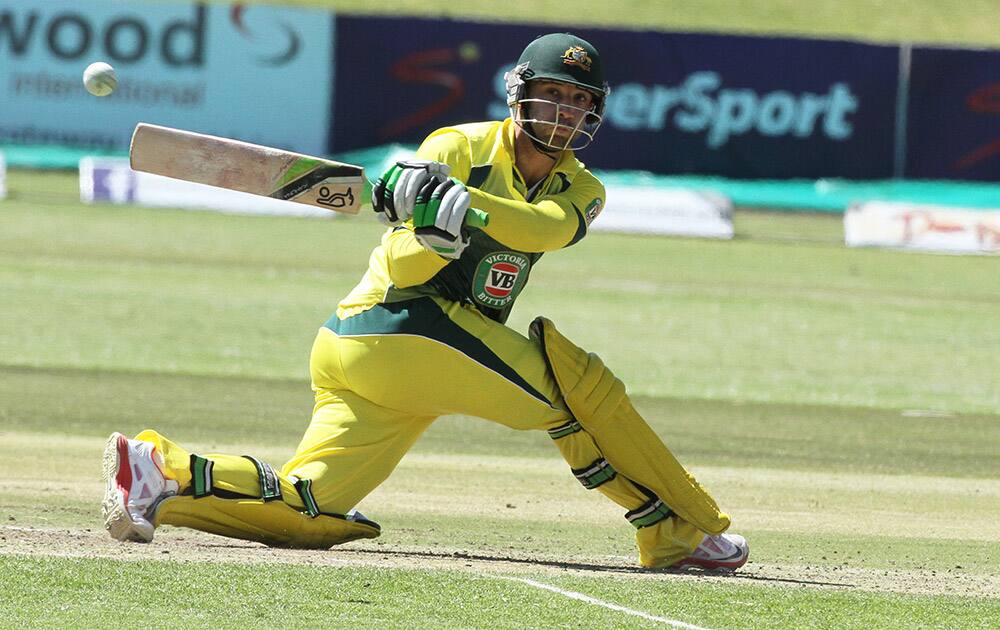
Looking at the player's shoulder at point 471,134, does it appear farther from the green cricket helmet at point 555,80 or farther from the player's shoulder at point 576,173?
the player's shoulder at point 576,173

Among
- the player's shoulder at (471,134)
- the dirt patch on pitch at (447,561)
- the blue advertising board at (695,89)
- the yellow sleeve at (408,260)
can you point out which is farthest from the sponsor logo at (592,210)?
the blue advertising board at (695,89)

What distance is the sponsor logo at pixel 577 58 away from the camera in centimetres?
590

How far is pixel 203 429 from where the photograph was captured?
9539mm

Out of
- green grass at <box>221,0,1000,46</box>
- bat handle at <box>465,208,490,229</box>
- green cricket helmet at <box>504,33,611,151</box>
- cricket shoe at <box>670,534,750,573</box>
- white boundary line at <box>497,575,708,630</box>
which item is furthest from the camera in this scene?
green grass at <box>221,0,1000,46</box>

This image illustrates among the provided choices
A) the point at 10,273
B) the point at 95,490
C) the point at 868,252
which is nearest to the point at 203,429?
the point at 95,490

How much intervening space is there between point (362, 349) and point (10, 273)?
1150 cm

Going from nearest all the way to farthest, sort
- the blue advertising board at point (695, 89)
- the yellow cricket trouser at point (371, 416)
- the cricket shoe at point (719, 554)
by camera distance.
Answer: the yellow cricket trouser at point (371, 416) < the cricket shoe at point (719, 554) < the blue advertising board at point (695, 89)

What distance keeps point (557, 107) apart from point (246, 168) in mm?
1156

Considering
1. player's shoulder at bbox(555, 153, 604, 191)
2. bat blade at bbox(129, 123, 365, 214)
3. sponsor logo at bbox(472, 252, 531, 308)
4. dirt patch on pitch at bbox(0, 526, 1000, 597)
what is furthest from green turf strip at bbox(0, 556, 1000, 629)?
player's shoulder at bbox(555, 153, 604, 191)

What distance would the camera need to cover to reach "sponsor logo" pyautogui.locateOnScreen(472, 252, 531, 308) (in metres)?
5.83

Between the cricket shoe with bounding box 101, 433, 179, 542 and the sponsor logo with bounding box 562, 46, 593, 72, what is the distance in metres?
2.06

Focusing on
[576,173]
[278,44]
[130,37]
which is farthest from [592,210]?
[130,37]

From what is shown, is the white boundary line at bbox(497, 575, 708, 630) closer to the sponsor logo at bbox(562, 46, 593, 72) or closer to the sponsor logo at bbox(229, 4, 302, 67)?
the sponsor logo at bbox(562, 46, 593, 72)

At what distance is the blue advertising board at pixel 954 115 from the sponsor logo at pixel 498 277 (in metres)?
21.0
